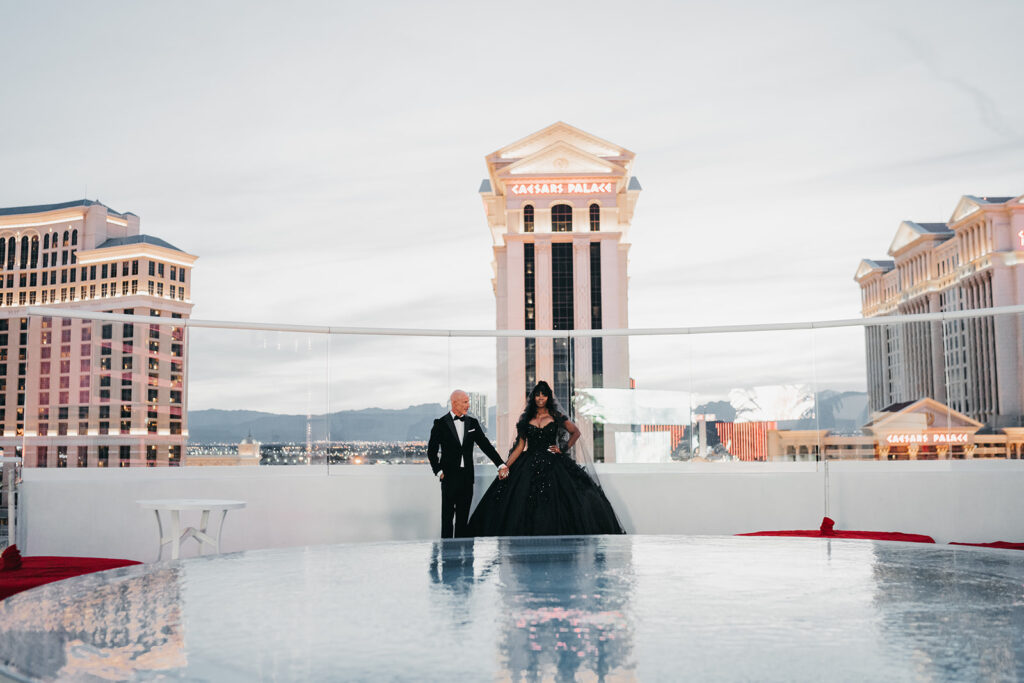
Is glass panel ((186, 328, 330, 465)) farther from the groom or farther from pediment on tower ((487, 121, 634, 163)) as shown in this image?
pediment on tower ((487, 121, 634, 163))

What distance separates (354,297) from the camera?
7612cm

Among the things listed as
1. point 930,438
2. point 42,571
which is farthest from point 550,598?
point 930,438

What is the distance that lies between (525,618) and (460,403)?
17.1 feet

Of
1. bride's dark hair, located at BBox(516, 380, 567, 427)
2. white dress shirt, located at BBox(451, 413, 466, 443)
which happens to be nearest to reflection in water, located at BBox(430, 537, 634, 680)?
bride's dark hair, located at BBox(516, 380, 567, 427)

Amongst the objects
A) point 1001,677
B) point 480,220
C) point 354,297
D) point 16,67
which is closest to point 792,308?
point 480,220

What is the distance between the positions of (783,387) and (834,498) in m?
0.94

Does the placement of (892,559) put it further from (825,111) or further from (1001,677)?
(825,111)

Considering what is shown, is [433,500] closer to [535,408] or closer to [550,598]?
[535,408]

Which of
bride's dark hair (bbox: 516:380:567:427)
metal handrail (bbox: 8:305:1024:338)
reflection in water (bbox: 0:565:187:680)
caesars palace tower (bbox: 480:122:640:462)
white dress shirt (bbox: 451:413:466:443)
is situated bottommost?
reflection in water (bbox: 0:565:187:680)

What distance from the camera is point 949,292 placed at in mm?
95500

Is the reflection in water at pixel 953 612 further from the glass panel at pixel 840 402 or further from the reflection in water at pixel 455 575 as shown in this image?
the glass panel at pixel 840 402

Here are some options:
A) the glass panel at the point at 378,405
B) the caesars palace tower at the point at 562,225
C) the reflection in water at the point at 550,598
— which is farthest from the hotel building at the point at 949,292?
the caesars palace tower at the point at 562,225

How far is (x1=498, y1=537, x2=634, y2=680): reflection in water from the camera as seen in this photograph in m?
1.05

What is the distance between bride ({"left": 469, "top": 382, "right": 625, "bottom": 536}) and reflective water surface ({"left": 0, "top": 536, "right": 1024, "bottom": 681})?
3342 millimetres
